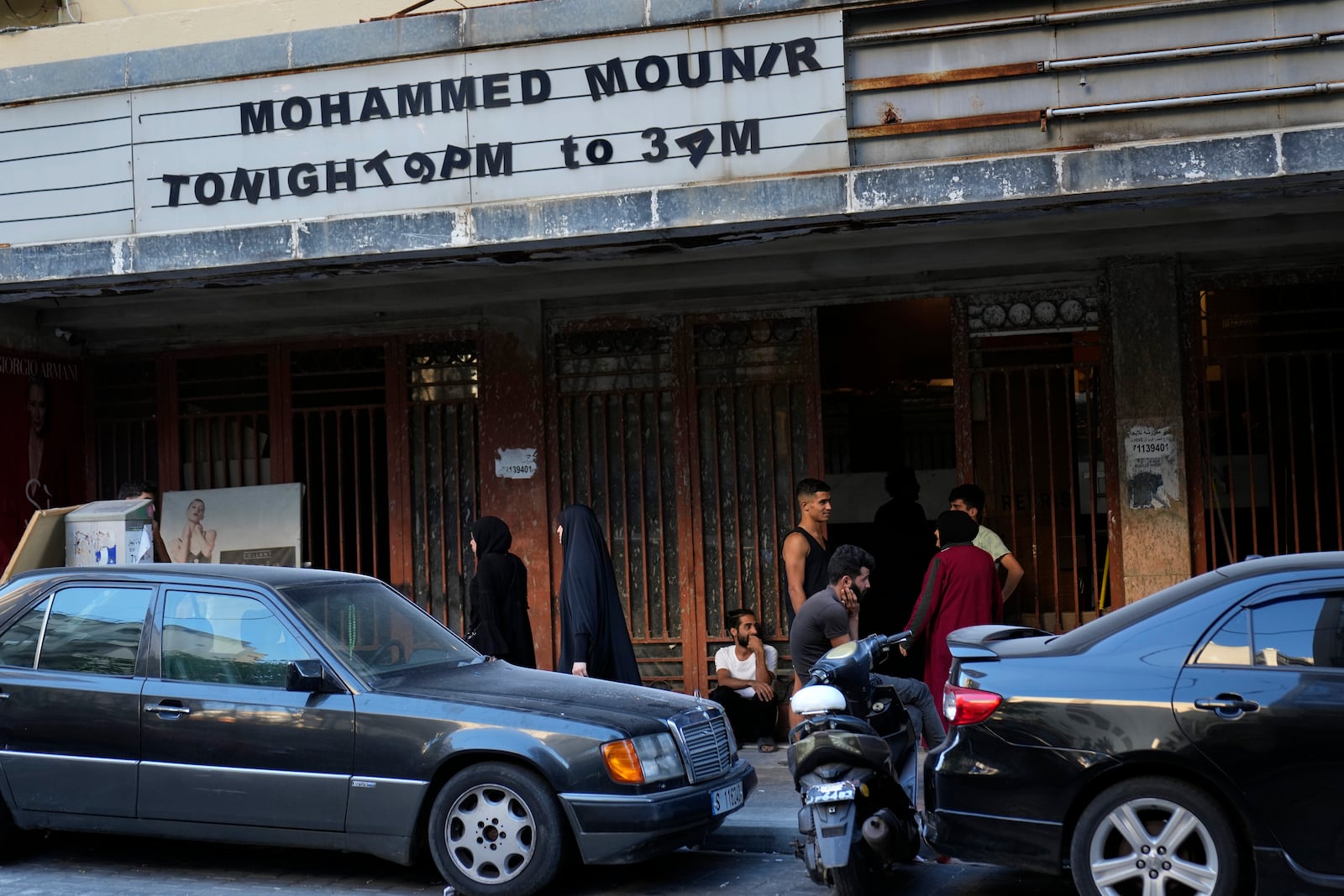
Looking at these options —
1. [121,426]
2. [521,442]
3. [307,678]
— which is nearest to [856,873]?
[307,678]

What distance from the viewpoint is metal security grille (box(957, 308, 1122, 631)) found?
964 cm

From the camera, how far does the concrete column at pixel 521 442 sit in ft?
34.2

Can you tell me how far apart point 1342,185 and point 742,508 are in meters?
4.60

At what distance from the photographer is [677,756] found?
618 centimetres

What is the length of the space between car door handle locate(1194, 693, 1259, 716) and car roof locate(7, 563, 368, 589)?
406cm

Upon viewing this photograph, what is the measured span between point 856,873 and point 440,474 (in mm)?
6110

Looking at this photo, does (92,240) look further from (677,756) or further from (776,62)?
(677,756)

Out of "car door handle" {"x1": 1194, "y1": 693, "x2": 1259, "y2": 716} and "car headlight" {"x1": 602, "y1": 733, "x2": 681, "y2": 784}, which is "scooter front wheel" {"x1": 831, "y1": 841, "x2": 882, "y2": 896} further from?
"car door handle" {"x1": 1194, "y1": 693, "x2": 1259, "y2": 716}

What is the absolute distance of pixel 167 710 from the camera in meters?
6.21

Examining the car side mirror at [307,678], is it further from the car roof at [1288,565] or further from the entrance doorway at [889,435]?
the entrance doorway at [889,435]

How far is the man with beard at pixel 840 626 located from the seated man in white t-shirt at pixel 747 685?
254 centimetres

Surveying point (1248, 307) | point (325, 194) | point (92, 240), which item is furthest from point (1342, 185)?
point (92, 240)

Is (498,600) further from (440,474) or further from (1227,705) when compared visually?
(1227,705)

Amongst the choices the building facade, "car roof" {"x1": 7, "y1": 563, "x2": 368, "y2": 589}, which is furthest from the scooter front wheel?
the building facade
